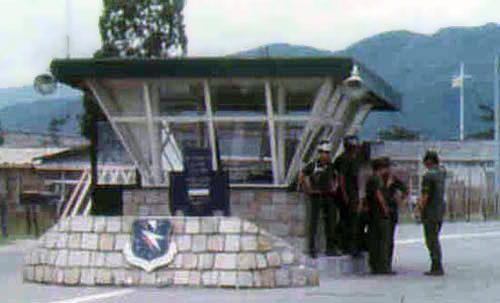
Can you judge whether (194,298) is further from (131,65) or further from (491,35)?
(491,35)

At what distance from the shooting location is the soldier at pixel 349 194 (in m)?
19.5

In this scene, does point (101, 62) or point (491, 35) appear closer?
point (101, 62)

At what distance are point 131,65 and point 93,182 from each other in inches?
125

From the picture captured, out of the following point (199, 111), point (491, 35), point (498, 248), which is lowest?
point (498, 248)

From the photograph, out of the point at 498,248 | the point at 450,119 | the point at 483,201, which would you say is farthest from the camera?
the point at 450,119

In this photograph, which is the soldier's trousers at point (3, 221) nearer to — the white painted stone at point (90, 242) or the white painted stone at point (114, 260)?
the white painted stone at point (90, 242)

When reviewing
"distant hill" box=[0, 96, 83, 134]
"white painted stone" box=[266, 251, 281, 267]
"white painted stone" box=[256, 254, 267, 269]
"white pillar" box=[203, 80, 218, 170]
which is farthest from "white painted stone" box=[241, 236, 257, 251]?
"distant hill" box=[0, 96, 83, 134]

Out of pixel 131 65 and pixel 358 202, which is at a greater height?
pixel 131 65

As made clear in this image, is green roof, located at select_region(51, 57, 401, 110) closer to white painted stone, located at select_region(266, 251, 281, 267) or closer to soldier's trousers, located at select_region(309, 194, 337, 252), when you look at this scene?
soldier's trousers, located at select_region(309, 194, 337, 252)

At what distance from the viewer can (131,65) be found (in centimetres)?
1986

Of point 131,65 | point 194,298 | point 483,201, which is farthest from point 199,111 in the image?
point 483,201

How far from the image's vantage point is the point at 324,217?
19.6 meters

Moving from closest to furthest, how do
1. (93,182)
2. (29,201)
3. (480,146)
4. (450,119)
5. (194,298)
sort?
(194,298), (93,182), (29,201), (480,146), (450,119)

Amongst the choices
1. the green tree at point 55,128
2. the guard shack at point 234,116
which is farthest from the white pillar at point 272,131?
the green tree at point 55,128
